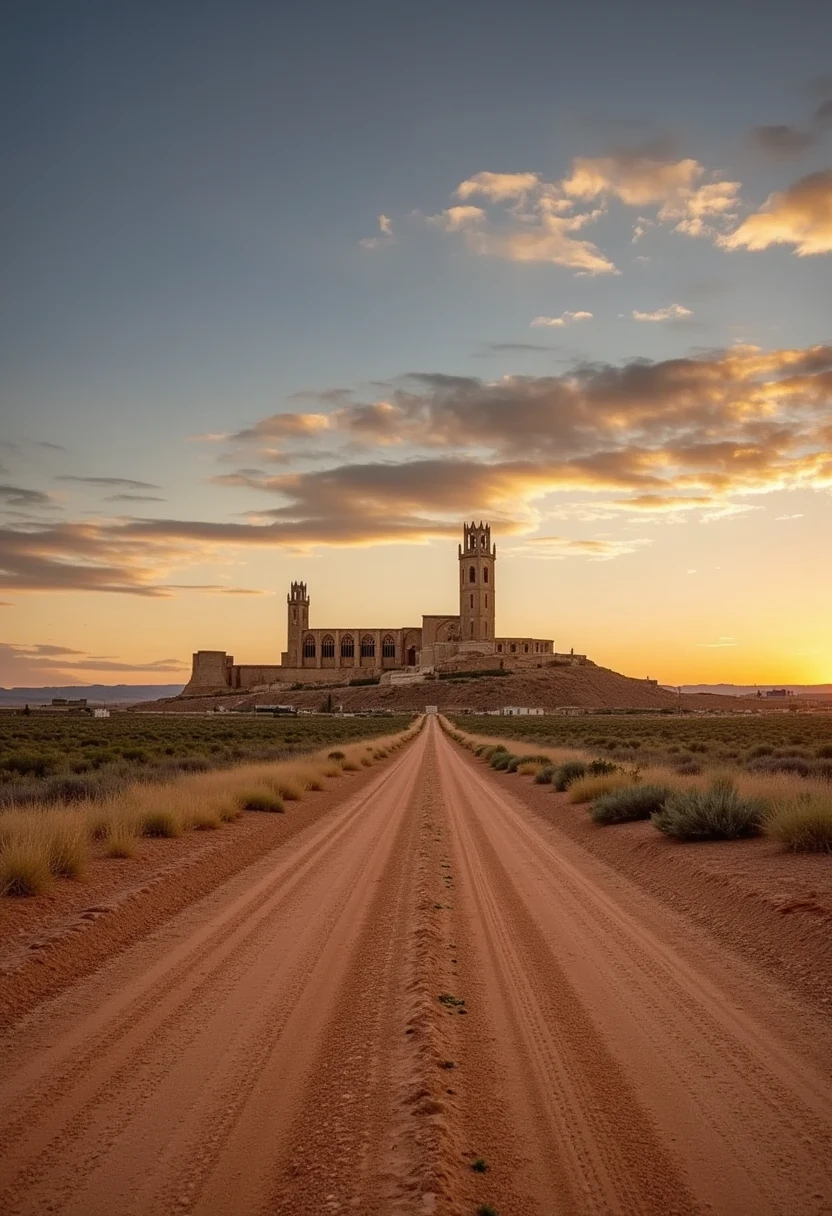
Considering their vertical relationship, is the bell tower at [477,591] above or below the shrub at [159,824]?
above

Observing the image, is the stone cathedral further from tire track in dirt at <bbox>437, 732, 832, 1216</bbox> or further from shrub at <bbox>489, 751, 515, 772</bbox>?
tire track in dirt at <bbox>437, 732, 832, 1216</bbox>

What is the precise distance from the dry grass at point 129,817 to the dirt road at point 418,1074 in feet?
7.20

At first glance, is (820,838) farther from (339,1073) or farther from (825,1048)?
(339,1073)

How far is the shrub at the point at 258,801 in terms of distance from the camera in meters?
18.4

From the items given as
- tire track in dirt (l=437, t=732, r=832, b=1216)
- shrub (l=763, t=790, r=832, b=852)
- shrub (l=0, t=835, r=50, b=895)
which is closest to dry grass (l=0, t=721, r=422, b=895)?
shrub (l=0, t=835, r=50, b=895)

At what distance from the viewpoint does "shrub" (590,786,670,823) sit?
1573cm

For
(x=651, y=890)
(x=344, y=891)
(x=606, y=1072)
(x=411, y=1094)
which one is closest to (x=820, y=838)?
(x=651, y=890)

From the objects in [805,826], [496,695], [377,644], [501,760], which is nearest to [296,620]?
[377,644]

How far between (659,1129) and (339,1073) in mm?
1725

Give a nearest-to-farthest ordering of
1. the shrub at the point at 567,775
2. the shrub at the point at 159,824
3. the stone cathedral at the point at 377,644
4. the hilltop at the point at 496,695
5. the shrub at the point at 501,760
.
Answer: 1. the shrub at the point at 159,824
2. the shrub at the point at 567,775
3. the shrub at the point at 501,760
4. the hilltop at the point at 496,695
5. the stone cathedral at the point at 377,644

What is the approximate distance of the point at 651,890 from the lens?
10.8 m

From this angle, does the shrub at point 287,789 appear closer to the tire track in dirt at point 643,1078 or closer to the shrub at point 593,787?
the shrub at point 593,787

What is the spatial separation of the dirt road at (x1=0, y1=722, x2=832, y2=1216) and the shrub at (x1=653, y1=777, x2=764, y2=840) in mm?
4018

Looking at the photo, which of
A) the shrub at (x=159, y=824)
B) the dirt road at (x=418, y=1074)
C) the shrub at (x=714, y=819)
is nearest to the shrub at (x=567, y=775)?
the shrub at (x=714, y=819)
